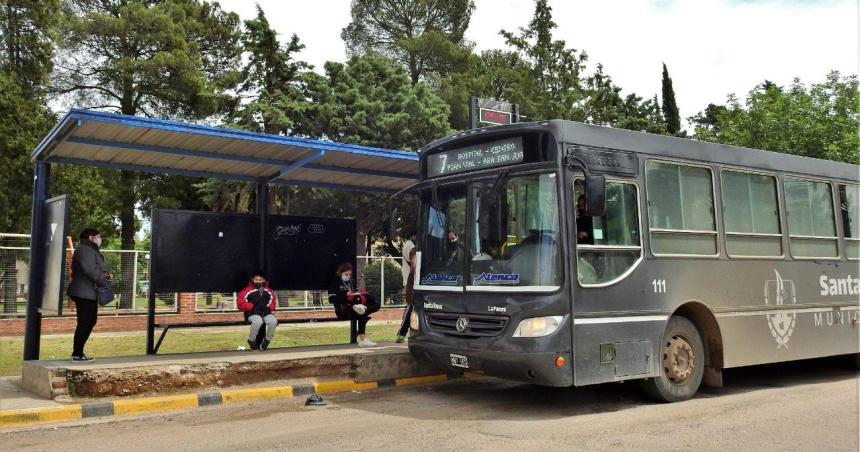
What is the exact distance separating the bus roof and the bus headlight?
6.28 ft

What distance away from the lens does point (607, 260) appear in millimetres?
7414

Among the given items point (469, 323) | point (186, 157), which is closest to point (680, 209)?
point (469, 323)

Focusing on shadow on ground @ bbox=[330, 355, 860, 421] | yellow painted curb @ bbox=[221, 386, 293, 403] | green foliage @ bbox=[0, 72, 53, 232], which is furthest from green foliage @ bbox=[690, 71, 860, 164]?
green foliage @ bbox=[0, 72, 53, 232]

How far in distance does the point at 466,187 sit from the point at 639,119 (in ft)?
103

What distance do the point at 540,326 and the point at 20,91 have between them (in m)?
27.3

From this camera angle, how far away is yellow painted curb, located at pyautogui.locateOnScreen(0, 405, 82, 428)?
689cm

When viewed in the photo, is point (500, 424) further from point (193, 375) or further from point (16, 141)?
point (16, 141)

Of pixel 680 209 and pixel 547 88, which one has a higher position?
pixel 547 88

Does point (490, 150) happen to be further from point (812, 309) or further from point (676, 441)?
point (812, 309)

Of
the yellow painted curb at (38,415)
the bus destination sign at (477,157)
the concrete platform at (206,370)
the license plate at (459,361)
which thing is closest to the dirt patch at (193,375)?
the concrete platform at (206,370)

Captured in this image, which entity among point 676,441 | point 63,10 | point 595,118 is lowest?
point 676,441

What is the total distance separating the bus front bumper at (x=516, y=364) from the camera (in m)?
6.89

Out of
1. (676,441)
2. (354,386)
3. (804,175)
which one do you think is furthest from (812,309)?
(354,386)

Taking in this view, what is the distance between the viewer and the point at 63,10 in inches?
1152
